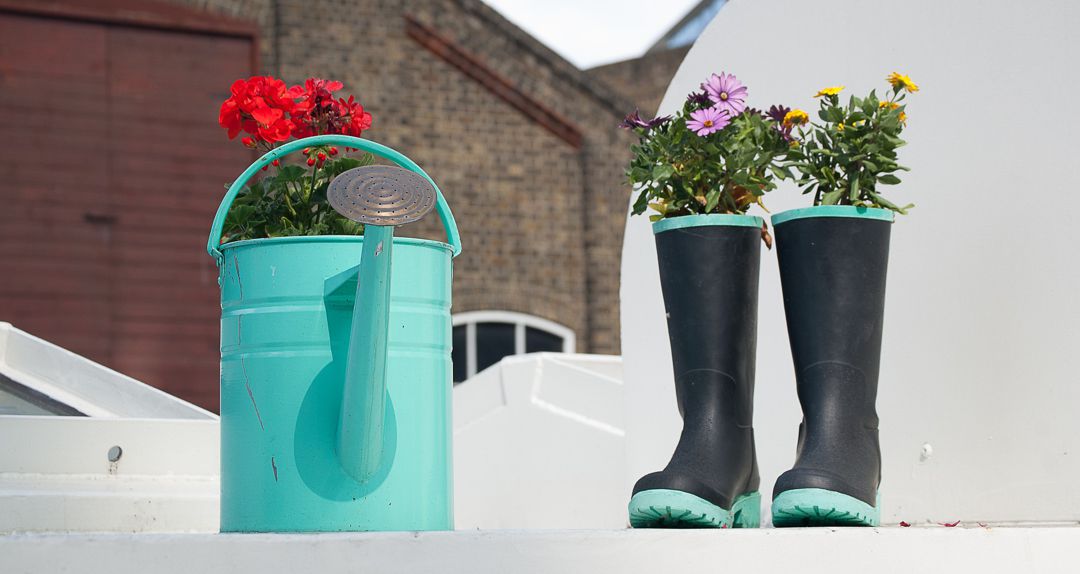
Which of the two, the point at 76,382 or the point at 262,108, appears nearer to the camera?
the point at 262,108

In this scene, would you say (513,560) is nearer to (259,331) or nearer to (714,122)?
(259,331)

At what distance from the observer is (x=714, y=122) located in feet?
5.11

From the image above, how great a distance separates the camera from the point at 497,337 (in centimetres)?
1009

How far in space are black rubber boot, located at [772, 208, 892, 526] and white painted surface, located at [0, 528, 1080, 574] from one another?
0.19 metres

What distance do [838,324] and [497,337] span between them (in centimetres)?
865

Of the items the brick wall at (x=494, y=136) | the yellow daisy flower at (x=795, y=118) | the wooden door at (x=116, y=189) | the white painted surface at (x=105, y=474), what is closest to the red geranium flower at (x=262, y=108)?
the yellow daisy flower at (x=795, y=118)

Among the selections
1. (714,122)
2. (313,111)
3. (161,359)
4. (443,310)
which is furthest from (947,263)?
(161,359)

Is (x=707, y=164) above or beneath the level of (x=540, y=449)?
above

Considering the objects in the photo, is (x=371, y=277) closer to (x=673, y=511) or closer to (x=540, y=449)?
(x=673, y=511)

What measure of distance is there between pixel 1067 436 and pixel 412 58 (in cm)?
875

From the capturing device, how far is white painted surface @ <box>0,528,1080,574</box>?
1105 millimetres

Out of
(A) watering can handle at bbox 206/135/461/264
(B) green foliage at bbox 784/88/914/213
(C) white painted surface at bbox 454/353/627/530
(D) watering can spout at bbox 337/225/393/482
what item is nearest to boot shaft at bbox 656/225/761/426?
(B) green foliage at bbox 784/88/914/213

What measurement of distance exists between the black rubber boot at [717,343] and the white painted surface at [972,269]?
472 millimetres

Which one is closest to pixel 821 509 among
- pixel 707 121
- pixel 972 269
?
pixel 707 121
